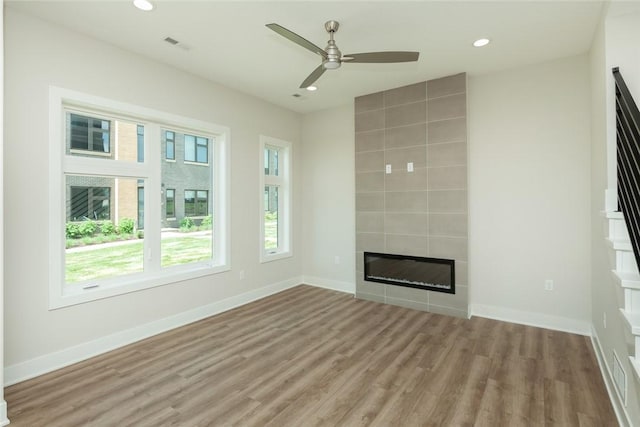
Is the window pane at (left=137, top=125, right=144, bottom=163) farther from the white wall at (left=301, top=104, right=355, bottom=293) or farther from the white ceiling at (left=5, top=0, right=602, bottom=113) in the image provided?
the white wall at (left=301, top=104, right=355, bottom=293)

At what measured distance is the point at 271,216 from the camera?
5.29 meters

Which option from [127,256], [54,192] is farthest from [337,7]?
[127,256]

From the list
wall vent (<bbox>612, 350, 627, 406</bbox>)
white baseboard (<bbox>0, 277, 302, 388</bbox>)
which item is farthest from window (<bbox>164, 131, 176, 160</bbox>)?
wall vent (<bbox>612, 350, 627, 406</bbox>)

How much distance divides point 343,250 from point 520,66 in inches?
136

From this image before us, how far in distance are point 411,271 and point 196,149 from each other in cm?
334

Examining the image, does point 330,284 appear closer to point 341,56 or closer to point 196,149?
point 196,149

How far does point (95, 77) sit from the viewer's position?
3002 millimetres

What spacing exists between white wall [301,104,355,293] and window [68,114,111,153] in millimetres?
3111

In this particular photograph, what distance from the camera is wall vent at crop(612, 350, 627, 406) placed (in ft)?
6.63

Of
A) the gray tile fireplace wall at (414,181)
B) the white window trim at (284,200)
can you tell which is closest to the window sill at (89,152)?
the white window trim at (284,200)

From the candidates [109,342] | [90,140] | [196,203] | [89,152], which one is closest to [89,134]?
[90,140]

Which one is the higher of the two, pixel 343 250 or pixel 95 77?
pixel 95 77

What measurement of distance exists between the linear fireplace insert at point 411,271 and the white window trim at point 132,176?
2.10m

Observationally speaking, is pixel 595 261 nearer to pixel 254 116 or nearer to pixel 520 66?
pixel 520 66
